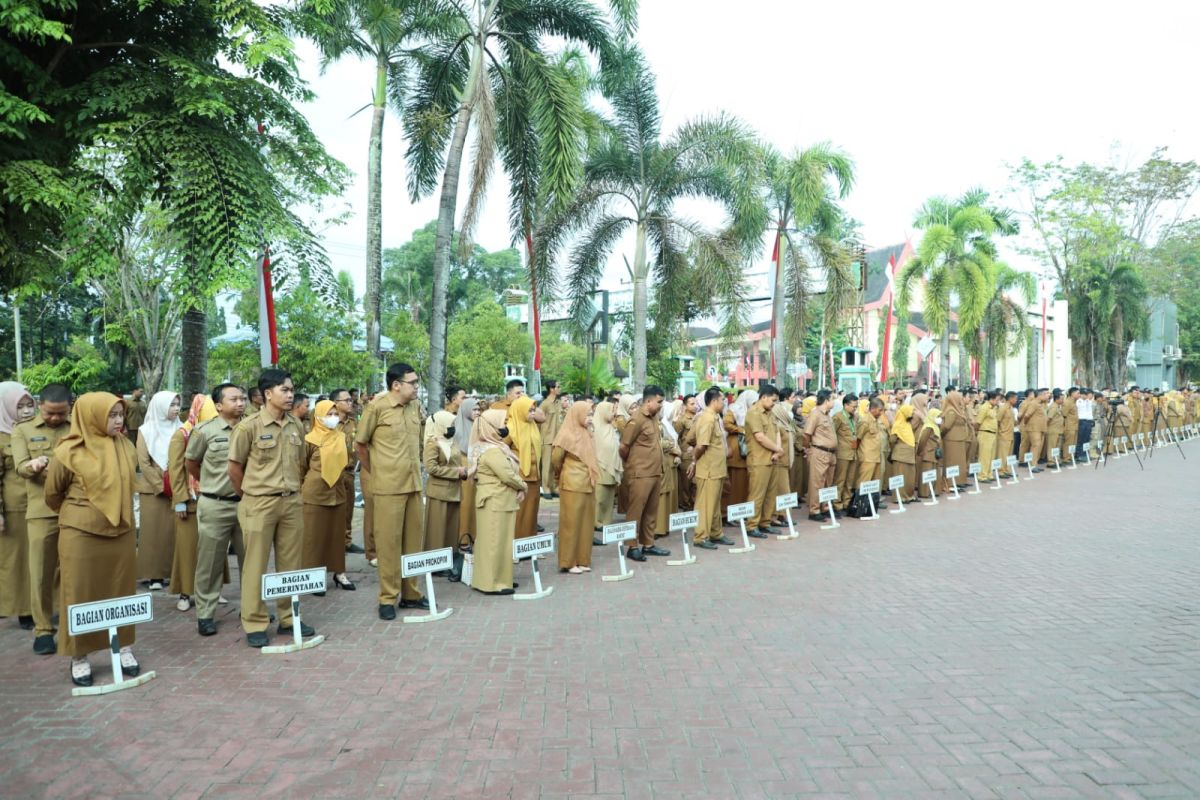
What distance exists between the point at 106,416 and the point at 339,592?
10.3ft

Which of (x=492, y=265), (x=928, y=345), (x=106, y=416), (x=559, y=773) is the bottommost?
(x=559, y=773)

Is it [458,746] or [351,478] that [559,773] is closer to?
[458,746]

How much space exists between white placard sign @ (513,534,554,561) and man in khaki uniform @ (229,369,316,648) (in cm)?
189

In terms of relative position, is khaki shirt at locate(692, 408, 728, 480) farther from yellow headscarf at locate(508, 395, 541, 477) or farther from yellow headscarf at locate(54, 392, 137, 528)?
yellow headscarf at locate(54, 392, 137, 528)

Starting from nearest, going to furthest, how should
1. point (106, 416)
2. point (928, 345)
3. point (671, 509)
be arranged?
1. point (106, 416)
2. point (671, 509)
3. point (928, 345)

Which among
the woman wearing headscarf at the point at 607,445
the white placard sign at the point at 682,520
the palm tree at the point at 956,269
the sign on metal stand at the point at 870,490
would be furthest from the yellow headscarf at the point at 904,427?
the palm tree at the point at 956,269

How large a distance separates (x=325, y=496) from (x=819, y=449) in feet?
23.4

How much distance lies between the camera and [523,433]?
8.30 meters

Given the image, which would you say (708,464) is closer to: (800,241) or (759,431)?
(759,431)

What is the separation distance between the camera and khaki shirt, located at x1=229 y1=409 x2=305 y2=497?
591cm

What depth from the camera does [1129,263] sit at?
109ft

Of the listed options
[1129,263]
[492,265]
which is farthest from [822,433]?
[492,265]

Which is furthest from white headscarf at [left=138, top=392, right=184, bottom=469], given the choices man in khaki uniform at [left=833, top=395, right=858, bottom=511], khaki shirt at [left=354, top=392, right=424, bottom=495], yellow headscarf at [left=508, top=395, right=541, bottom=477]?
man in khaki uniform at [left=833, top=395, right=858, bottom=511]

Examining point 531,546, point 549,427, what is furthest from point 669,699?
point 549,427
